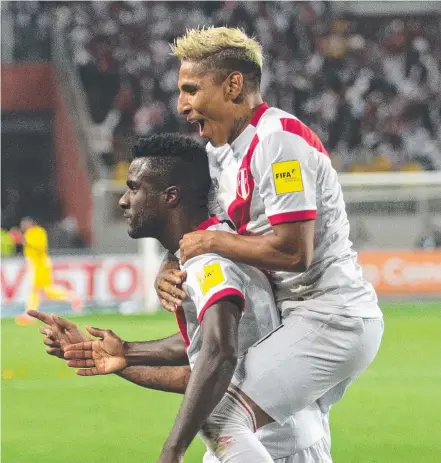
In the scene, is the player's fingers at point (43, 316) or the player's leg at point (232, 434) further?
the player's fingers at point (43, 316)

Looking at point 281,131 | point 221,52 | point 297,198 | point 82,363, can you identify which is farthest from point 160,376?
point 221,52

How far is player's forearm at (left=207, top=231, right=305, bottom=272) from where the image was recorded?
397cm

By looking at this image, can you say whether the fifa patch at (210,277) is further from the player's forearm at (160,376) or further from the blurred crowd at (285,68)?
the blurred crowd at (285,68)

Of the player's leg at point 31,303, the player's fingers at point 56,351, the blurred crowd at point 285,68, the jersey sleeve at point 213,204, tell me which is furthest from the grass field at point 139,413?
the blurred crowd at point 285,68

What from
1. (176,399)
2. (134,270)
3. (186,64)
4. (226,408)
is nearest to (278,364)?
(226,408)

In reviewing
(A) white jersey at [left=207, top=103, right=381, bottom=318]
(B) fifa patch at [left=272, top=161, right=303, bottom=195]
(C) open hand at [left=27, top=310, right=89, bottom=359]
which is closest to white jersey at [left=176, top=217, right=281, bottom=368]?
(A) white jersey at [left=207, top=103, right=381, bottom=318]

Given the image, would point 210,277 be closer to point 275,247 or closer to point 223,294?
point 223,294

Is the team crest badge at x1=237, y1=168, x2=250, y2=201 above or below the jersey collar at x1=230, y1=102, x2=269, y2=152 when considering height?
below

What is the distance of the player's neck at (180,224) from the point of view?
4.25 metres

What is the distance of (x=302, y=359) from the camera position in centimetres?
415

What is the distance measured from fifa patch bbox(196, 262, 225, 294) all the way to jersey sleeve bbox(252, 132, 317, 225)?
0.29 metres

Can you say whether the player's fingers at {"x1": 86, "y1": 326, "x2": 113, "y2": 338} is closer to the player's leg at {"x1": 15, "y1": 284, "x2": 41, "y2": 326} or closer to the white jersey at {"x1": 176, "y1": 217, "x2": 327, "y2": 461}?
the white jersey at {"x1": 176, "y1": 217, "x2": 327, "y2": 461}

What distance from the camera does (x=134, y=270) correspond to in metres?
19.1

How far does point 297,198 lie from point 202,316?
583mm
